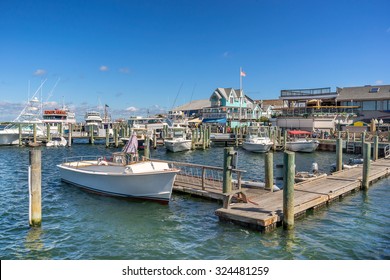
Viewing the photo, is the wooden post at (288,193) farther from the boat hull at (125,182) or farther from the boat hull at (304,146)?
the boat hull at (304,146)

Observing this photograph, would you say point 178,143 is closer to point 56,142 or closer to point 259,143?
point 259,143

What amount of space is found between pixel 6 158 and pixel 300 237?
35.9 metres

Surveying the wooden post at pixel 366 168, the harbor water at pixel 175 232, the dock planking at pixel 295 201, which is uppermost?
the wooden post at pixel 366 168

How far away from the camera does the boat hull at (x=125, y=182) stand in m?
18.1

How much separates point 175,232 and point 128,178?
5.36m

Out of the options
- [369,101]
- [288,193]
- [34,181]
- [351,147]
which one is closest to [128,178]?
[34,181]

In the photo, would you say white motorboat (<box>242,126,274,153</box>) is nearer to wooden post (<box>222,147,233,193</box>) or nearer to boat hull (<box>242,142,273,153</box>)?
boat hull (<box>242,142,273,153</box>)

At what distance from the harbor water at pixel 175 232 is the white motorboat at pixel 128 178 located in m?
0.51

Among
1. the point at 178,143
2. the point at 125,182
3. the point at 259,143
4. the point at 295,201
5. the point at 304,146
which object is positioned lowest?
the point at 295,201

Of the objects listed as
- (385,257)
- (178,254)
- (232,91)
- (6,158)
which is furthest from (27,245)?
(232,91)

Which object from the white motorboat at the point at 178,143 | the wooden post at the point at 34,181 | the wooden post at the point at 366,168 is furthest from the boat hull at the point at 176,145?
the wooden post at the point at 34,181

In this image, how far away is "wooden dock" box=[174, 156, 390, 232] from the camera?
1405 cm

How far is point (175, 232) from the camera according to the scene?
14305mm

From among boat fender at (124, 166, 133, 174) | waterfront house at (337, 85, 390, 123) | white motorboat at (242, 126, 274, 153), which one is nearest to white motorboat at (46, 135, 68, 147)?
white motorboat at (242, 126, 274, 153)
